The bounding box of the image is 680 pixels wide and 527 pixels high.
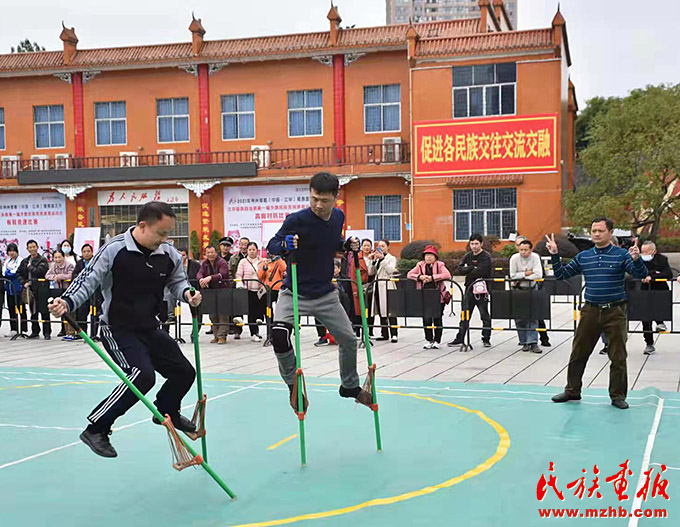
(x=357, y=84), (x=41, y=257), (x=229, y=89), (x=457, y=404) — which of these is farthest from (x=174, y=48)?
(x=457, y=404)

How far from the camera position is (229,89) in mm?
30438

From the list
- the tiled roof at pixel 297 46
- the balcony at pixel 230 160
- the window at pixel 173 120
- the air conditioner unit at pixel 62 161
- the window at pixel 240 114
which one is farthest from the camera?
the air conditioner unit at pixel 62 161

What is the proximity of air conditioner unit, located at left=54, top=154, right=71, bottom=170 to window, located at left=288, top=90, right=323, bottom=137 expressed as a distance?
9.52m

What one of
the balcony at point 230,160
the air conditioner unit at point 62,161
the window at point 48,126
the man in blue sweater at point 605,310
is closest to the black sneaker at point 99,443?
the man in blue sweater at point 605,310

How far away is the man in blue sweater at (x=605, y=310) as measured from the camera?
7301mm

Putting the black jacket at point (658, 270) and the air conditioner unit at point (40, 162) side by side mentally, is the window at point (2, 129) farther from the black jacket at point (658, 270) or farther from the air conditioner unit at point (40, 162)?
the black jacket at point (658, 270)

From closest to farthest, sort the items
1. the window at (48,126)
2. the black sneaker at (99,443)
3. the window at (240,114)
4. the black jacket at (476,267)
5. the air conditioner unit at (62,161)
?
the black sneaker at (99,443) → the black jacket at (476,267) → the window at (240,114) → the air conditioner unit at (62,161) → the window at (48,126)

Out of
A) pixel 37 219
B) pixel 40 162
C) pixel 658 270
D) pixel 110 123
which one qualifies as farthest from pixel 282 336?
pixel 40 162

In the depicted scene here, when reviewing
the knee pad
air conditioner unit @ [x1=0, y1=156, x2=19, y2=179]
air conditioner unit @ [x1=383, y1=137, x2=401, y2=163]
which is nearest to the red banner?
air conditioner unit @ [x1=383, y1=137, x2=401, y2=163]

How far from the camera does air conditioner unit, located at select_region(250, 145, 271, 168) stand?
2984cm

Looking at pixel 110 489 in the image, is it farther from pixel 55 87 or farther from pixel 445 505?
pixel 55 87

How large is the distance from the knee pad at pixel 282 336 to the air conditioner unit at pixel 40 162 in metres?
28.9

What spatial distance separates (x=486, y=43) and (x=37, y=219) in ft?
64.5

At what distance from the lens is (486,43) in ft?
87.2
